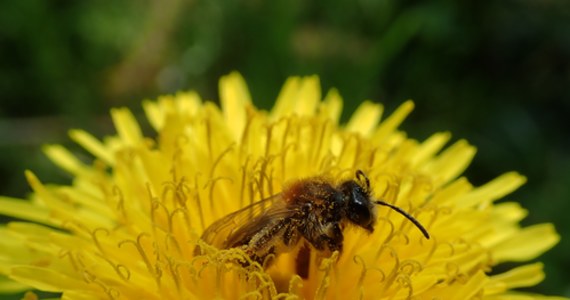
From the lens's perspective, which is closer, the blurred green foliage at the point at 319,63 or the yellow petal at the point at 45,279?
the yellow petal at the point at 45,279

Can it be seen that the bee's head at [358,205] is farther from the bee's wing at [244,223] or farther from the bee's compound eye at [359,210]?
the bee's wing at [244,223]

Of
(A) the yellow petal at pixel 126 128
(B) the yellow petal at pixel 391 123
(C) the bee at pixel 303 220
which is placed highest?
(A) the yellow petal at pixel 126 128

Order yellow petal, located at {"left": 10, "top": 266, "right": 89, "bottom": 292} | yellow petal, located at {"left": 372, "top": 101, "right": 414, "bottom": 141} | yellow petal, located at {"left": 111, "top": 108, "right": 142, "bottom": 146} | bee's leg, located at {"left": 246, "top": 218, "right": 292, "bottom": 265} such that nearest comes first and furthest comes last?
bee's leg, located at {"left": 246, "top": 218, "right": 292, "bottom": 265}, yellow petal, located at {"left": 10, "top": 266, "right": 89, "bottom": 292}, yellow petal, located at {"left": 372, "top": 101, "right": 414, "bottom": 141}, yellow petal, located at {"left": 111, "top": 108, "right": 142, "bottom": 146}

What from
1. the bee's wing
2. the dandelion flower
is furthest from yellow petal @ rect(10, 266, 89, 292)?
the bee's wing

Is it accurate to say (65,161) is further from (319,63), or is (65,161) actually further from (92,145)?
(319,63)

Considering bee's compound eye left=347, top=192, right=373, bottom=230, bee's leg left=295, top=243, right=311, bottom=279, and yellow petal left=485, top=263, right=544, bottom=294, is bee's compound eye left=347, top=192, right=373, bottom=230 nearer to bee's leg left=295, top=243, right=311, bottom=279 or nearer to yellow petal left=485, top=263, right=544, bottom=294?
bee's leg left=295, top=243, right=311, bottom=279

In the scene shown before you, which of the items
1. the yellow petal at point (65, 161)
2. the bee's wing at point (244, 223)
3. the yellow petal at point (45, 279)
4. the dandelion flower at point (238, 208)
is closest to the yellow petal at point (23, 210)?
the dandelion flower at point (238, 208)

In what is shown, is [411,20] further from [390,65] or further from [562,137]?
[562,137]
